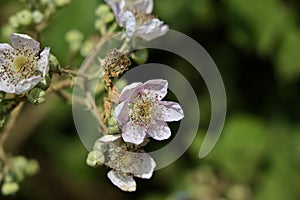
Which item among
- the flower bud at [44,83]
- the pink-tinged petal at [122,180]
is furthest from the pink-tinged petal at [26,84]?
the pink-tinged petal at [122,180]

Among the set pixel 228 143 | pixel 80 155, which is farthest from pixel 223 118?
pixel 80 155

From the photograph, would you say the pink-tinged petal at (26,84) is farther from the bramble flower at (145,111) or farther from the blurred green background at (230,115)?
the blurred green background at (230,115)

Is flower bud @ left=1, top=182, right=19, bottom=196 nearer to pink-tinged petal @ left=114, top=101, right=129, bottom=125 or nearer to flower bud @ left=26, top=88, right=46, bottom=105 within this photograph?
flower bud @ left=26, top=88, right=46, bottom=105

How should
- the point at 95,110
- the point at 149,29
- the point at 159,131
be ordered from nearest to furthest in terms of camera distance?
the point at 159,131 → the point at 95,110 → the point at 149,29

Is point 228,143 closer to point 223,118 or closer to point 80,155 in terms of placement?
point 223,118

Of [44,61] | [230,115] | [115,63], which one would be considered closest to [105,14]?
[115,63]

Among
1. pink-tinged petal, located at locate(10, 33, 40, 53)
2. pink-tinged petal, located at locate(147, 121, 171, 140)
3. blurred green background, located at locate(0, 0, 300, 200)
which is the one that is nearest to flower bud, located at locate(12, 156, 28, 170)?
pink-tinged petal, located at locate(10, 33, 40, 53)

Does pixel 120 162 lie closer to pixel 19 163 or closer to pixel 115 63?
pixel 115 63

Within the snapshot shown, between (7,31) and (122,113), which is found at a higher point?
(122,113)
